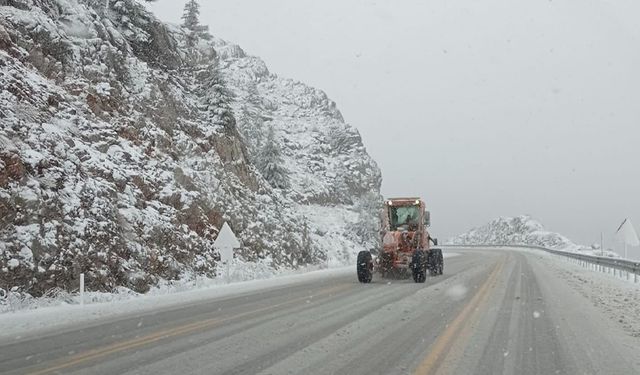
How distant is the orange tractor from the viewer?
1859 cm

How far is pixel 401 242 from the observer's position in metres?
19.9

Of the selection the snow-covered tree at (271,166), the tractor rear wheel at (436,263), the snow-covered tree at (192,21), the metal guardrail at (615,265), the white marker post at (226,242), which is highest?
the snow-covered tree at (192,21)

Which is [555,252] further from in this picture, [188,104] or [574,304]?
[574,304]

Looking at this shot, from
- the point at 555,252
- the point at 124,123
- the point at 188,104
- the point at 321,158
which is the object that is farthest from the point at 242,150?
the point at 321,158

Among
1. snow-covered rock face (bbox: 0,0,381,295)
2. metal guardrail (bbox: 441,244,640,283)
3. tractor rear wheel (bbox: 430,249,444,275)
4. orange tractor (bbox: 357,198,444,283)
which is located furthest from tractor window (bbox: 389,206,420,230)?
metal guardrail (bbox: 441,244,640,283)

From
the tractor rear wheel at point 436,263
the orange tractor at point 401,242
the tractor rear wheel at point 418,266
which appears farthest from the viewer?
the tractor rear wheel at point 436,263

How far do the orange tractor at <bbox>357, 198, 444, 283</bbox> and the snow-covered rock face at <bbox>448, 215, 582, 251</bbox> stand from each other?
109 meters

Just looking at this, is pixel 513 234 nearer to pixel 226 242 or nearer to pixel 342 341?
pixel 226 242

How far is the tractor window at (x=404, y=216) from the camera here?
68.5ft

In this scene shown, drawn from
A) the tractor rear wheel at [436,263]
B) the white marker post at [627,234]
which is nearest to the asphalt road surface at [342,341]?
the tractor rear wheel at [436,263]

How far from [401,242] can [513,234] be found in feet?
486

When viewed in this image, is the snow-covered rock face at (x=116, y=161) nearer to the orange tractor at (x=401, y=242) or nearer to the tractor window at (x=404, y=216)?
the orange tractor at (x=401, y=242)

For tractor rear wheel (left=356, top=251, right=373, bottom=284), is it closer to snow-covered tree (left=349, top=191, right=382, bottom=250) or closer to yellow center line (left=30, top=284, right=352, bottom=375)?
yellow center line (left=30, top=284, right=352, bottom=375)

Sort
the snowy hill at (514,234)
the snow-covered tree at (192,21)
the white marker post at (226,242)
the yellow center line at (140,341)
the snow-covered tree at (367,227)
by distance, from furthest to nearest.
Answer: the snowy hill at (514,234), the snow-covered tree at (367,227), the snow-covered tree at (192,21), the white marker post at (226,242), the yellow center line at (140,341)
